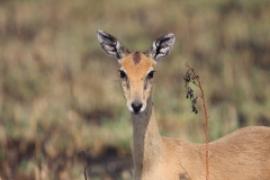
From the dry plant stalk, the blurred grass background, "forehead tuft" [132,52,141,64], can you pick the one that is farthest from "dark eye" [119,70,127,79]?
the blurred grass background

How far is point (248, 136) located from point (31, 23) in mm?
10963

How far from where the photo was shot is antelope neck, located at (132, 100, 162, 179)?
9.47m

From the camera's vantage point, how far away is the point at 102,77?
16.5m

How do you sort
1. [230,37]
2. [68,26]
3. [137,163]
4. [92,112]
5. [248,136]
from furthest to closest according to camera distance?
[68,26] → [230,37] → [92,112] → [248,136] → [137,163]

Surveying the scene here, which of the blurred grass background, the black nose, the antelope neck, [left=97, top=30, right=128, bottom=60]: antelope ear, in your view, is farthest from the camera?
the blurred grass background

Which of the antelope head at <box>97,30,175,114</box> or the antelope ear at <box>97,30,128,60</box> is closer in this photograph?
the antelope head at <box>97,30,175,114</box>

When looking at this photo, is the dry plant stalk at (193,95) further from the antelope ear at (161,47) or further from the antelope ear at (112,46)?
the antelope ear at (112,46)

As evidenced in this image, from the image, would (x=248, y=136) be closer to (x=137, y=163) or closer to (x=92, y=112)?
(x=137, y=163)

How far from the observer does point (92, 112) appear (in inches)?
587

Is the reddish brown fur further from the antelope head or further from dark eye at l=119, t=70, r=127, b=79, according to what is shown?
dark eye at l=119, t=70, r=127, b=79

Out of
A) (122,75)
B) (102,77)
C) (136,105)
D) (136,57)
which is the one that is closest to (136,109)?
(136,105)

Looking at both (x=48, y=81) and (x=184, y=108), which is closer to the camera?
(x=184, y=108)

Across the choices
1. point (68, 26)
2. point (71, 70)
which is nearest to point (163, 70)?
point (71, 70)

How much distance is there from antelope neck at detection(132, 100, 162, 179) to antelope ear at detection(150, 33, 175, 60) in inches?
18.6
